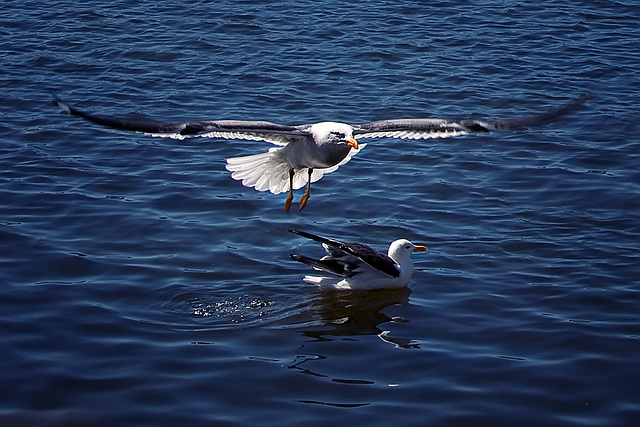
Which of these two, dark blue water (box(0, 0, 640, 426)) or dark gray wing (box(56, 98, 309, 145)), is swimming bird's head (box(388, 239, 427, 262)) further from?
dark gray wing (box(56, 98, 309, 145))

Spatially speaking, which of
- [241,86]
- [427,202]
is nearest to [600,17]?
[241,86]

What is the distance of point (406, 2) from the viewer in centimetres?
2214

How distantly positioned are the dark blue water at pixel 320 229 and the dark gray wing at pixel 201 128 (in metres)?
1.64

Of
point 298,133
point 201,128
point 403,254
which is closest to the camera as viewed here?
point 201,128

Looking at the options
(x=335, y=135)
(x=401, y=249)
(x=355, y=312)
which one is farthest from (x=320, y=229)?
(x=335, y=135)

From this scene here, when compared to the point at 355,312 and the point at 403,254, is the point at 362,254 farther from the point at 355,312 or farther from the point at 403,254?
the point at 355,312

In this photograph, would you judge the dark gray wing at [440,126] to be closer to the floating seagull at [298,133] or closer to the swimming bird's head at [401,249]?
the floating seagull at [298,133]

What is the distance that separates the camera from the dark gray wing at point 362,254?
10516mm

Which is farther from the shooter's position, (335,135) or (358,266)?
(358,266)

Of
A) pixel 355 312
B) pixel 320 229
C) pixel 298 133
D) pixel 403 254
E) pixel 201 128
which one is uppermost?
pixel 201 128

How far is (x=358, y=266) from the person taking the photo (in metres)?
10.8

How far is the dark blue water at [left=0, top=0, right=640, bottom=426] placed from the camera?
28.2 feet

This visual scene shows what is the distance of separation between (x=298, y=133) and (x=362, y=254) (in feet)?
4.69

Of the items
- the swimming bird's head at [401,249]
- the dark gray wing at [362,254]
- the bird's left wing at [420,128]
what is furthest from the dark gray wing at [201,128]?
the swimming bird's head at [401,249]
